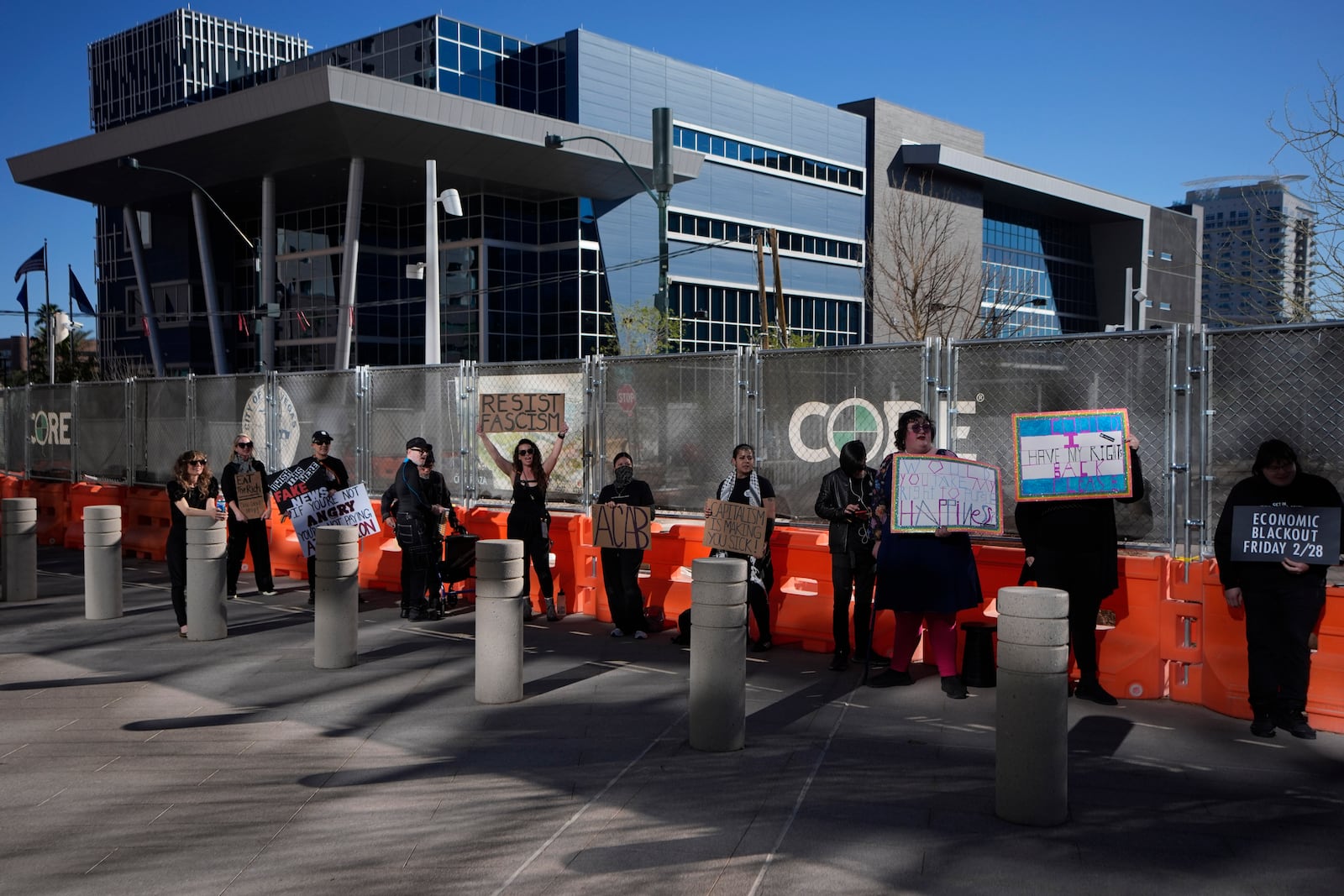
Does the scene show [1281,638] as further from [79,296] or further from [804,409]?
[79,296]

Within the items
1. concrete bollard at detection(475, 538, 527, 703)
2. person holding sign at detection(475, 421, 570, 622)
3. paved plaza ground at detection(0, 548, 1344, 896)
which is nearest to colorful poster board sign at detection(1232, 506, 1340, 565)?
paved plaza ground at detection(0, 548, 1344, 896)

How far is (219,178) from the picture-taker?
49.5m

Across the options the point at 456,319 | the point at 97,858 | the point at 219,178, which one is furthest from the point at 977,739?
the point at 219,178

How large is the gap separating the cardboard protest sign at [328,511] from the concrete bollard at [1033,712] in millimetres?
7591

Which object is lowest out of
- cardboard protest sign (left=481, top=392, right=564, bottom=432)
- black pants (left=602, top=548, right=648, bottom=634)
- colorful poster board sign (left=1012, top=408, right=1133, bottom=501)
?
black pants (left=602, top=548, right=648, bottom=634)

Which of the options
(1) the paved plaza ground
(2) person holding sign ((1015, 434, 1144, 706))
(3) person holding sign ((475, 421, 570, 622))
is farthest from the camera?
(3) person holding sign ((475, 421, 570, 622))

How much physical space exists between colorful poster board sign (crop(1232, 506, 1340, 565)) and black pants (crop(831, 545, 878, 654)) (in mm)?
2466

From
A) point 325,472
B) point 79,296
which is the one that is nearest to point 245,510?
point 325,472

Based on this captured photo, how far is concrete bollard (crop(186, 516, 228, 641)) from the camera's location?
32.8ft

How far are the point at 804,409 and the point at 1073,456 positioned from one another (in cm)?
267

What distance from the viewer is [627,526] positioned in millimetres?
9898

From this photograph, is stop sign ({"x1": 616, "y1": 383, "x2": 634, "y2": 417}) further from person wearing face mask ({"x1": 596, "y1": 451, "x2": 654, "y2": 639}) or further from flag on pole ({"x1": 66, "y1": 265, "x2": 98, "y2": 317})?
flag on pole ({"x1": 66, "y1": 265, "x2": 98, "y2": 317})

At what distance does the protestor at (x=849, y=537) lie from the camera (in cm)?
851

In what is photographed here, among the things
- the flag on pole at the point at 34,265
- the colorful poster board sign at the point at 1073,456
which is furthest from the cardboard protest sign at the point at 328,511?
the flag on pole at the point at 34,265
